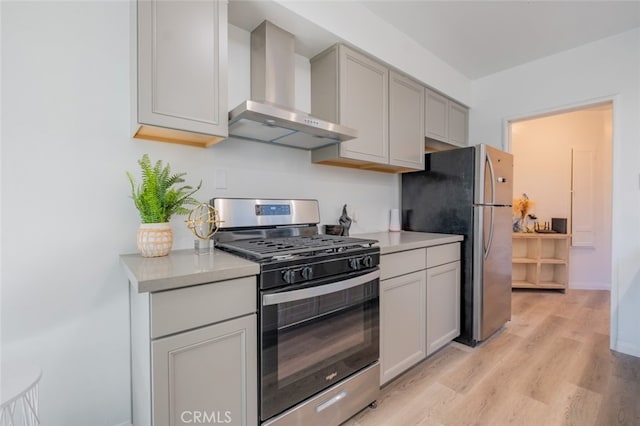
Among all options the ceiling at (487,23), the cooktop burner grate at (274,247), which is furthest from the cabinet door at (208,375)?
the ceiling at (487,23)

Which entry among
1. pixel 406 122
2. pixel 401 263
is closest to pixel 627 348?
pixel 401 263

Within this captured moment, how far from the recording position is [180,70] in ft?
4.45

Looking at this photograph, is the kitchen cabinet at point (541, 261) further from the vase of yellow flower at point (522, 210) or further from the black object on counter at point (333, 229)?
the black object on counter at point (333, 229)

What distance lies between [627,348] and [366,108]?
273cm

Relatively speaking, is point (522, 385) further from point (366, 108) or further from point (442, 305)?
point (366, 108)

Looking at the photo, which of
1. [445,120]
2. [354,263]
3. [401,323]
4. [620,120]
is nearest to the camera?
[354,263]

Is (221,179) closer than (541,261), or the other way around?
(221,179)

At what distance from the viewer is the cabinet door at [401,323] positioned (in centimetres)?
176

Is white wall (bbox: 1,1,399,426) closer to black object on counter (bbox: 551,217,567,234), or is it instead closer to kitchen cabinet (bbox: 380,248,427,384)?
kitchen cabinet (bbox: 380,248,427,384)

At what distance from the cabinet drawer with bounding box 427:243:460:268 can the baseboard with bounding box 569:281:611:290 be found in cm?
305

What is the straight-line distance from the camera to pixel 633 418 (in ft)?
5.17

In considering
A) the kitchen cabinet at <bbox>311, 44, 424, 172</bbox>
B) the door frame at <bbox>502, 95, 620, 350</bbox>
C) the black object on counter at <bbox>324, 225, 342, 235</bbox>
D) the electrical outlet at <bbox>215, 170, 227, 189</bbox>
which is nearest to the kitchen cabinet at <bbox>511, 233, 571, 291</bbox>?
the door frame at <bbox>502, 95, 620, 350</bbox>

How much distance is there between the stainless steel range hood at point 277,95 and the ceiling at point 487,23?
0.34 feet

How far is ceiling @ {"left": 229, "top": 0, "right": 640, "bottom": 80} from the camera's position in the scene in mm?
1909
